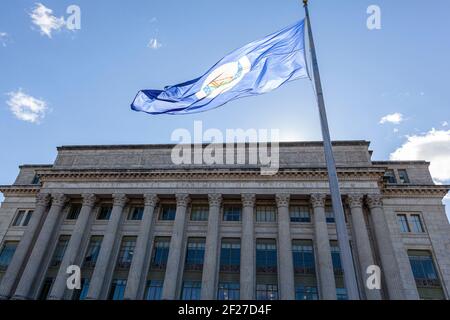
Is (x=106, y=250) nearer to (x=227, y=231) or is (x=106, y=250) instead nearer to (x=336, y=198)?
(x=227, y=231)

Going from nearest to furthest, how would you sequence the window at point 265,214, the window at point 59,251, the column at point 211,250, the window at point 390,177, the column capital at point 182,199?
the column at point 211,250 < the window at point 59,251 < the window at point 265,214 < the column capital at point 182,199 < the window at point 390,177

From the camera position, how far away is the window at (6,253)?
36.3 meters

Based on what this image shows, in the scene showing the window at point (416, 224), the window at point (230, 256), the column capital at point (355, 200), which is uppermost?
the column capital at point (355, 200)

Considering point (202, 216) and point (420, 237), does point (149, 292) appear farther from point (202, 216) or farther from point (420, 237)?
point (420, 237)

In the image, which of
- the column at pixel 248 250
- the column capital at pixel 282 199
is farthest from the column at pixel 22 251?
the column capital at pixel 282 199

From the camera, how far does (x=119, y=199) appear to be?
3616cm

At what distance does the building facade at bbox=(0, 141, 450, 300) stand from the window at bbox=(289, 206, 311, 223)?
111 mm

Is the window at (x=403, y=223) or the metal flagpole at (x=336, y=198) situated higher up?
the window at (x=403, y=223)

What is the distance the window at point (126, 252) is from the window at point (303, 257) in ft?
57.4

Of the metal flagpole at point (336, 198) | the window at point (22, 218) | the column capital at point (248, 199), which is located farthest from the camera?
the window at point (22, 218)

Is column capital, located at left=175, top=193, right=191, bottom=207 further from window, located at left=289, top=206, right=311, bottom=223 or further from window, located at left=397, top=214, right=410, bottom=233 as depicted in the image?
window, located at left=397, top=214, right=410, bottom=233

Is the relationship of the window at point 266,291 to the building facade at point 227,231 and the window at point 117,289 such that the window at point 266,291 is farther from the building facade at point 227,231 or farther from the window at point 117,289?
the window at point 117,289

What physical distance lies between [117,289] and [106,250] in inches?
163
